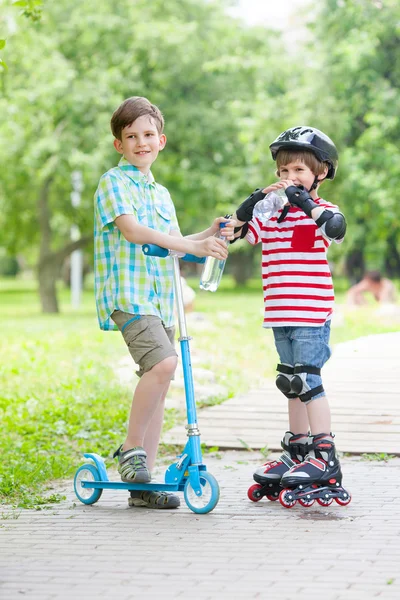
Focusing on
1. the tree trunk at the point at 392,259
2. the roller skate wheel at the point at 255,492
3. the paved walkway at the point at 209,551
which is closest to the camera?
the paved walkway at the point at 209,551

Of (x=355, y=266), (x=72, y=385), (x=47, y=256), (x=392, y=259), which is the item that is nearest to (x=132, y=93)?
(x=47, y=256)

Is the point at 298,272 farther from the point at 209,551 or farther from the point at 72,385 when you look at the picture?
the point at 72,385

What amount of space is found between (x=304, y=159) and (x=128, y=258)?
0.94m

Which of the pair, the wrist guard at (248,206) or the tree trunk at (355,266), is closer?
the wrist guard at (248,206)

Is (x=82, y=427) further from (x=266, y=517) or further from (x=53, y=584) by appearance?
(x=53, y=584)

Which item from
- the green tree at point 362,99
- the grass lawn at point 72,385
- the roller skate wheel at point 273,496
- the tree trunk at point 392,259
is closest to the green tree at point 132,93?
the green tree at point 362,99

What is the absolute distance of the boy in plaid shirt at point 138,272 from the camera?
491 cm

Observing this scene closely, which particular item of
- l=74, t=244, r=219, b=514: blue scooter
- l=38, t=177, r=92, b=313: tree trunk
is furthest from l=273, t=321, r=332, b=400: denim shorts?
l=38, t=177, r=92, b=313: tree trunk

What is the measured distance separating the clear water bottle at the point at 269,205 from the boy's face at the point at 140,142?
56 cm

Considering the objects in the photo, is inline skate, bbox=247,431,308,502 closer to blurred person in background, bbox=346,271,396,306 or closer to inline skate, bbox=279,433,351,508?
inline skate, bbox=279,433,351,508

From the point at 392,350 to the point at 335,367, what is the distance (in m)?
1.14

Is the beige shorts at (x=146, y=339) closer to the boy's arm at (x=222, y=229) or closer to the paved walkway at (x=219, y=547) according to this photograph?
the boy's arm at (x=222, y=229)

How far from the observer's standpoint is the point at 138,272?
499 centimetres

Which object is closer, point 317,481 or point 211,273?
point 317,481
